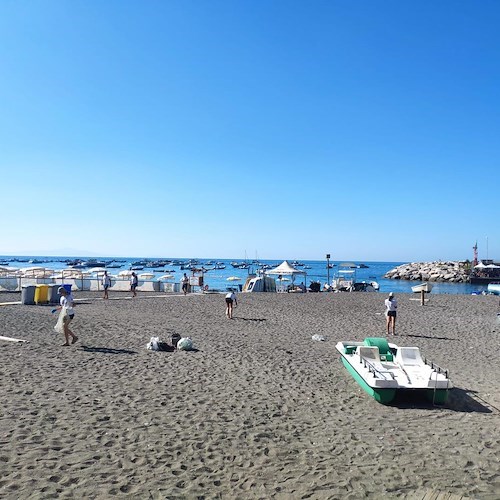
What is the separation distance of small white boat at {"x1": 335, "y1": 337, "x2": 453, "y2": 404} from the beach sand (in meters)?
0.26

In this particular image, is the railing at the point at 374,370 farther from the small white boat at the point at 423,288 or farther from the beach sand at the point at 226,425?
the small white boat at the point at 423,288

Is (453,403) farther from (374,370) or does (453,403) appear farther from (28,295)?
(28,295)

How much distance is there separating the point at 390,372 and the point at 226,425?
401 cm

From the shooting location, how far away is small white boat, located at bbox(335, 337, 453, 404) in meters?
8.64

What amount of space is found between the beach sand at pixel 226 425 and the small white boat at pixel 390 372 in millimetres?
257

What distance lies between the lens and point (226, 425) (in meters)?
7.14

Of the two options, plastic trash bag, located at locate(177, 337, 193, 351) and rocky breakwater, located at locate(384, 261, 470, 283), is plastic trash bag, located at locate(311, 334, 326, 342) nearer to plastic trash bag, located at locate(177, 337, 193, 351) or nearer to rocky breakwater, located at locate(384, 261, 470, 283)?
plastic trash bag, located at locate(177, 337, 193, 351)

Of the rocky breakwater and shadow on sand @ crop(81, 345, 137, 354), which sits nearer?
shadow on sand @ crop(81, 345, 137, 354)

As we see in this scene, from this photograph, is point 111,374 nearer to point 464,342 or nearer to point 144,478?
point 144,478

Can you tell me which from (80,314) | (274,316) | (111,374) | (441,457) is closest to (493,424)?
(441,457)

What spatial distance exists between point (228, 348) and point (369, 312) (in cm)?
1326

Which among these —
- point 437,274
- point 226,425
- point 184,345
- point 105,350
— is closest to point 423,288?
point 184,345

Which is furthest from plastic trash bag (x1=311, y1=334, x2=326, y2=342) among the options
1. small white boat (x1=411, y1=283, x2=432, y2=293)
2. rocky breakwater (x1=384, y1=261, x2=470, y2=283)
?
rocky breakwater (x1=384, y1=261, x2=470, y2=283)

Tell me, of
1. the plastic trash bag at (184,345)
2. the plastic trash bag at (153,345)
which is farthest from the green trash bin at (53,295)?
the plastic trash bag at (184,345)
